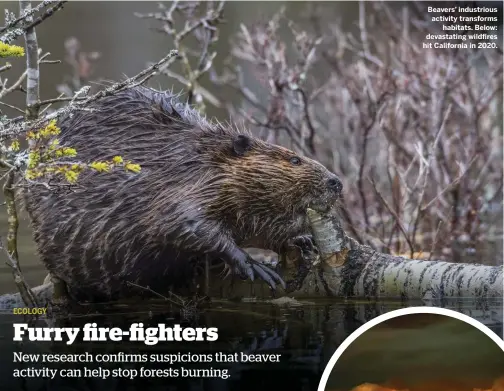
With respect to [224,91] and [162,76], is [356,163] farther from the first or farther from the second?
[162,76]

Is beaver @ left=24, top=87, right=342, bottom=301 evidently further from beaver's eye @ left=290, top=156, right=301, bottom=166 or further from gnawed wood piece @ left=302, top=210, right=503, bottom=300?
gnawed wood piece @ left=302, top=210, right=503, bottom=300

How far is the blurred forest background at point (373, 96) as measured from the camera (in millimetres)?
4754

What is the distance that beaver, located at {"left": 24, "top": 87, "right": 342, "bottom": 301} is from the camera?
161 inches

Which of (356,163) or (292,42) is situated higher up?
(292,42)

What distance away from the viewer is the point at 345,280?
4.20 m

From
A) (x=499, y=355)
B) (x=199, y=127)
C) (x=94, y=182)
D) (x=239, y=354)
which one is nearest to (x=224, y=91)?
(x=199, y=127)

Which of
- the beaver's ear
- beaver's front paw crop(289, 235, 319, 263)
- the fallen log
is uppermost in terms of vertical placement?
the beaver's ear

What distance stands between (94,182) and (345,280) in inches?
53.3

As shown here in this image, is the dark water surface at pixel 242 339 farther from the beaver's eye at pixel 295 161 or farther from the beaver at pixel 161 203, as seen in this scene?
the beaver's eye at pixel 295 161

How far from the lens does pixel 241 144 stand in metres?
4.21

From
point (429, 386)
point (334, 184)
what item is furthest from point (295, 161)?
point (429, 386)

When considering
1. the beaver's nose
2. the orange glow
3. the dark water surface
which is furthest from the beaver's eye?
the orange glow

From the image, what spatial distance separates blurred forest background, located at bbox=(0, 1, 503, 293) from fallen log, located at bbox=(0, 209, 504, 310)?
2.32 feet

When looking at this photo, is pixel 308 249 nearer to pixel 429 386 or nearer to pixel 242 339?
pixel 242 339
